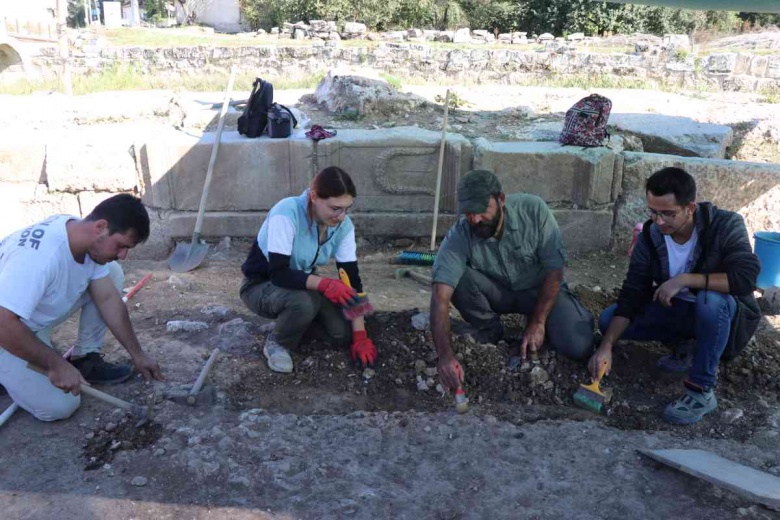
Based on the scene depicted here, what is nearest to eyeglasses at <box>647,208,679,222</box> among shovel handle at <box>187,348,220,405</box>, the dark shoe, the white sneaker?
the white sneaker

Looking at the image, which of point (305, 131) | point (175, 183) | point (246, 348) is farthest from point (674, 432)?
point (175, 183)

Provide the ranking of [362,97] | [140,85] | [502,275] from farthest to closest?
[140,85] → [362,97] → [502,275]

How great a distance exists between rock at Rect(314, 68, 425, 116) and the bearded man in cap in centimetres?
357

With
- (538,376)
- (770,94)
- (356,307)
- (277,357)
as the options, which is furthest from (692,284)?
(770,94)

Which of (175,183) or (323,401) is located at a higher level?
(175,183)

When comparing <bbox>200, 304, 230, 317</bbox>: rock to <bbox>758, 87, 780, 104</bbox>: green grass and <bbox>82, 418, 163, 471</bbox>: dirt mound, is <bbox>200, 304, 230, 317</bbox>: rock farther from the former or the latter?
<bbox>758, 87, 780, 104</bbox>: green grass

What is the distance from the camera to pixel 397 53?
43.7 feet

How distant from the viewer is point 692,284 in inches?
120

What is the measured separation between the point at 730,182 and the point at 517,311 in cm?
261

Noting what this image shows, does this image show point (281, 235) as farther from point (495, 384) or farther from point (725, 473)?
point (725, 473)

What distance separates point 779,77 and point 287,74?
9.27 meters

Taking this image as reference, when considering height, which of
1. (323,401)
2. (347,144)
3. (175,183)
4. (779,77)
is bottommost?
(323,401)

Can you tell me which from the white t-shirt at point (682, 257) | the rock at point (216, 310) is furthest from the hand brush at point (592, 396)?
the rock at point (216, 310)

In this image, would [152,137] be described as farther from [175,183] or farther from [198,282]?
[198,282]
